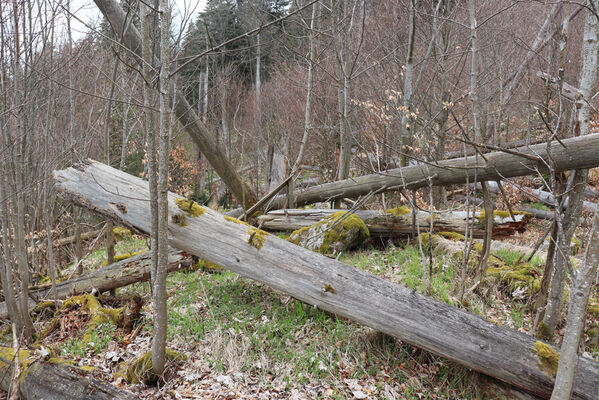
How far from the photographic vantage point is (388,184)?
5.61 metres

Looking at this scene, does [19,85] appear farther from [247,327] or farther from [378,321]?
[378,321]

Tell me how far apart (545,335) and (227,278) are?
364 cm

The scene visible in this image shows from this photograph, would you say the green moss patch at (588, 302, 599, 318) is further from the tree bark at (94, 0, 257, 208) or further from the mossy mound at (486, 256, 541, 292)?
the tree bark at (94, 0, 257, 208)

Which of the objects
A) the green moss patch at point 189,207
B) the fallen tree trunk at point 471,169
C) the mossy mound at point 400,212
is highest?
the fallen tree trunk at point 471,169

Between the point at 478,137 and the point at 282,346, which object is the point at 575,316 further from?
the point at 282,346

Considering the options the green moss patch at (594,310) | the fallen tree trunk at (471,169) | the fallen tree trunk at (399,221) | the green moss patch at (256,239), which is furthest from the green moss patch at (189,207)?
the green moss patch at (594,310)

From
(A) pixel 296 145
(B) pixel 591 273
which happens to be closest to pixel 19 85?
(B) pixel 591 273

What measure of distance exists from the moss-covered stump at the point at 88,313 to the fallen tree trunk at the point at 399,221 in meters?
2.70

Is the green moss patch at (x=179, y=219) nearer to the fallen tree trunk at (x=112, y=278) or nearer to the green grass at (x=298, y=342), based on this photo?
the green grass at (x=298, y=342)

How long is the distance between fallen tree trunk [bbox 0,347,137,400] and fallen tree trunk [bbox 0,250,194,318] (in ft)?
5.14

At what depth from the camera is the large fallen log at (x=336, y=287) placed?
3.13 m

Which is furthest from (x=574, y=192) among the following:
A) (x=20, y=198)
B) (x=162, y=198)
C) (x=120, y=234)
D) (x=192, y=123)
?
(x=120, y=234)

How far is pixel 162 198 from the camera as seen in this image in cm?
300

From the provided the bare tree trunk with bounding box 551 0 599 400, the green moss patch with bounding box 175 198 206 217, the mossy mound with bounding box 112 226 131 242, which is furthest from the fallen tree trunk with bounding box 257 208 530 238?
the mossy mound with bounding box 112 226 131 242
